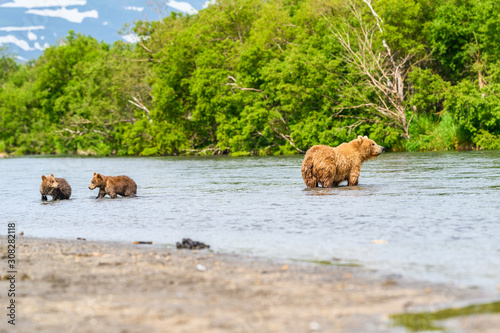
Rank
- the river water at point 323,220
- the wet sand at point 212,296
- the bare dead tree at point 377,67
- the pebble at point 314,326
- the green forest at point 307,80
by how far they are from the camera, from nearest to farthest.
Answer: the pebble at point 314,326, the wet sand at point 212,296, the river water at point 323,220, the green forest at point 307,80, the bare dead tree at point 377,67

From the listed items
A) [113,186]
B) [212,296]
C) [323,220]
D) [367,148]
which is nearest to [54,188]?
[113,186]

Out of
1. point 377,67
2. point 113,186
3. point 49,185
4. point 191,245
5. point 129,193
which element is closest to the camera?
point 191,245

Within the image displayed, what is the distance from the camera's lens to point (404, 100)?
45.4 metres

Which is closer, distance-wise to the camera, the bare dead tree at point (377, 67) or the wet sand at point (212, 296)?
Result: the wet sand at point (212, 296)

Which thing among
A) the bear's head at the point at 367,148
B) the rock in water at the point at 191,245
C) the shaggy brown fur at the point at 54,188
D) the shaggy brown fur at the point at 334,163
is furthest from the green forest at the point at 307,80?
the rock in water at the point at 191,245

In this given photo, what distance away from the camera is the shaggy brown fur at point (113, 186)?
16.4m

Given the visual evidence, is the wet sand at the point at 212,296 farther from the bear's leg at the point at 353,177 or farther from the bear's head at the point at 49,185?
the bear's leg at the point at 353,177

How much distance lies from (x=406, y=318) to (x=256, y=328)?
111 centimetres

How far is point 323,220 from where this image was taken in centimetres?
1029

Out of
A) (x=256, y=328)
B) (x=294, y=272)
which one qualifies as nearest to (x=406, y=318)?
(x=256, y=328)

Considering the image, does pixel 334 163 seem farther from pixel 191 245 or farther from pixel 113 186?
pixel 191 245

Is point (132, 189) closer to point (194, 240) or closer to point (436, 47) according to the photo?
point (194, 240)

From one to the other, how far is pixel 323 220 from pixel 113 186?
7707mm

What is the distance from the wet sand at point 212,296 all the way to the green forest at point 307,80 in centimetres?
3392
